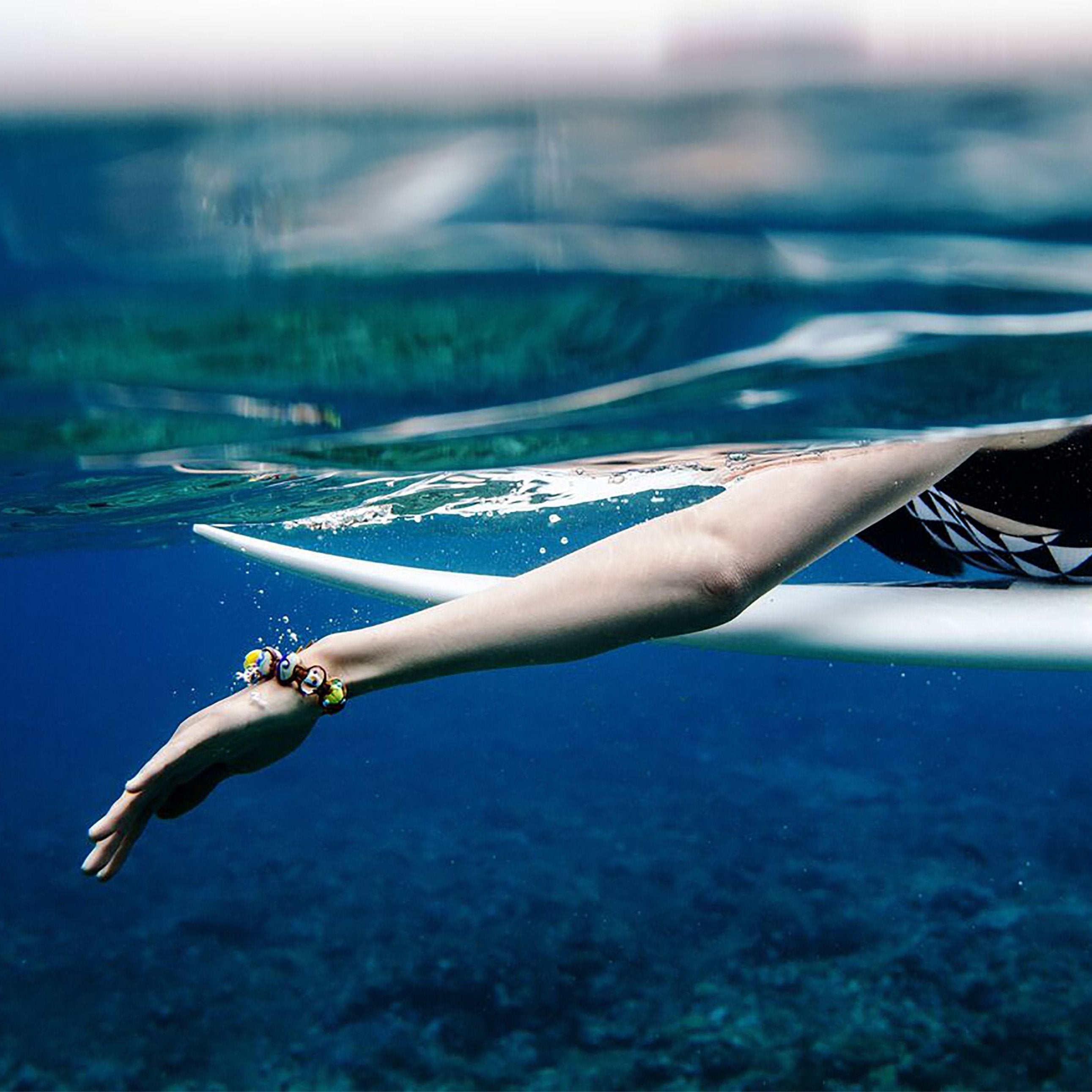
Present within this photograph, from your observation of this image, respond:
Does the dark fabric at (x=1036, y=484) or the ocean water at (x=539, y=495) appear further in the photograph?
the dark fabric at (x=1036, y=484)

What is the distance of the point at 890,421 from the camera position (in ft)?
13.1

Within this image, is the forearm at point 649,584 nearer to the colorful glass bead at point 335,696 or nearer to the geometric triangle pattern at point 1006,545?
the colorful glass bead at point 335,696

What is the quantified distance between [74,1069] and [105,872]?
8325 millimetres

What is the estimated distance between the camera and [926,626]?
315cm

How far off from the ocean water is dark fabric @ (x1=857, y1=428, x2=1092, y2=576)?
0.34 m

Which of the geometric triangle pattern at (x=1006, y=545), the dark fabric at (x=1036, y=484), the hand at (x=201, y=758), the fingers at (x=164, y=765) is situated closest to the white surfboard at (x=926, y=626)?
the geometric triangle pattern at (x=1006, y=545)

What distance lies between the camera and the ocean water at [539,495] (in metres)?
1.83

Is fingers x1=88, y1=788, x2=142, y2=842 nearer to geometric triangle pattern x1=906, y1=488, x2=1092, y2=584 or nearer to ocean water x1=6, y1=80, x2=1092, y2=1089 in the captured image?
ocean water x1=6, y1=80, x2=1092, y2=1089

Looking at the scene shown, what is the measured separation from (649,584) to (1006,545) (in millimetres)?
1908

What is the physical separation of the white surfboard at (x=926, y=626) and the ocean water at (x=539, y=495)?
32.9 inches

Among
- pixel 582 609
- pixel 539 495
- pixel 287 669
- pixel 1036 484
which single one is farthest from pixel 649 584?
pixel 539 495

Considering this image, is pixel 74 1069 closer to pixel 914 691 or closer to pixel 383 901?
pixel 383 901

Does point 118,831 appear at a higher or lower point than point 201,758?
lower

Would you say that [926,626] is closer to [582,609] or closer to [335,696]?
[582,609]
